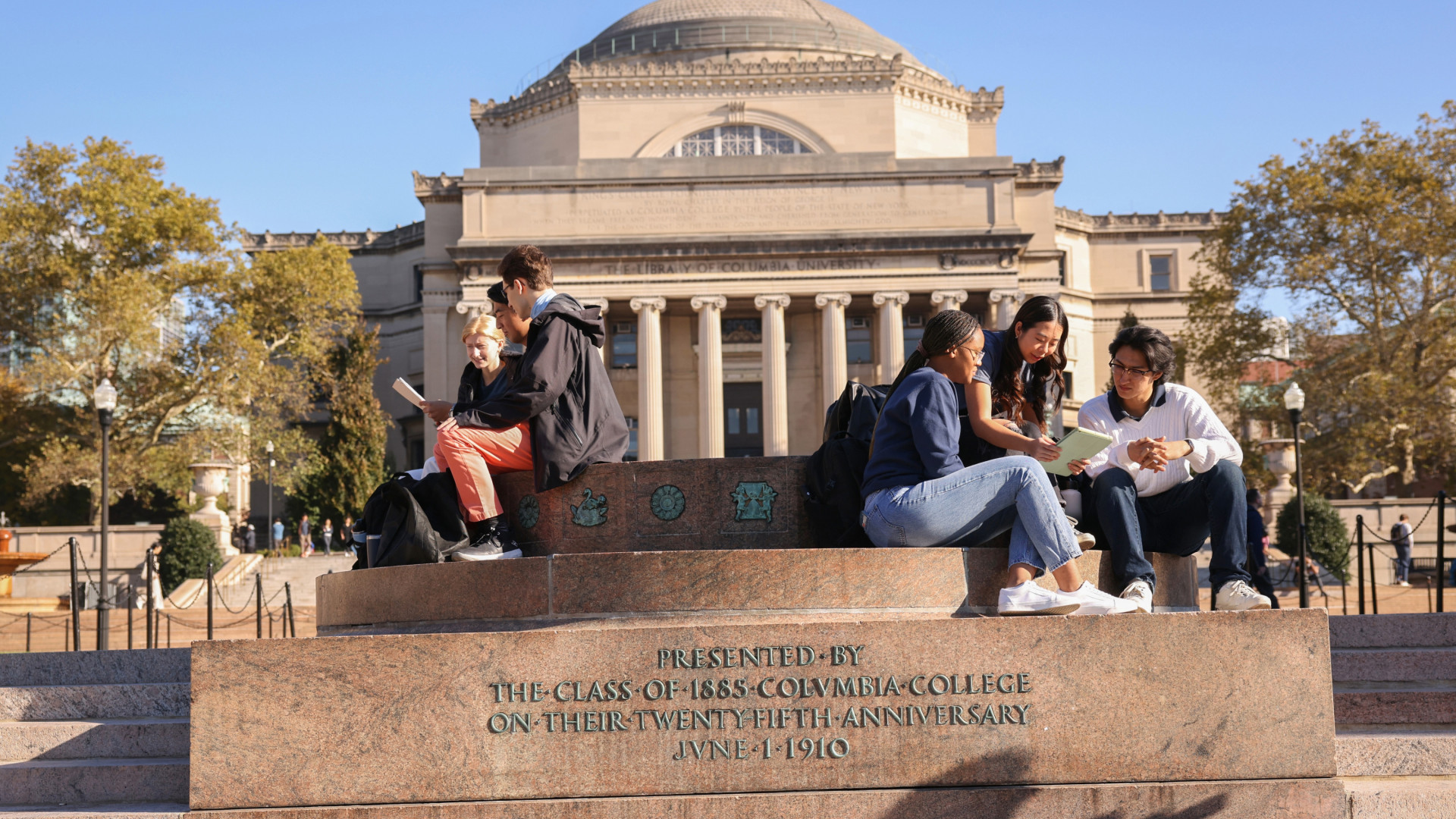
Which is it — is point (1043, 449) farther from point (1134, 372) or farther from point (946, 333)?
point (1134, 372)

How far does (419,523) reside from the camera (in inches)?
277

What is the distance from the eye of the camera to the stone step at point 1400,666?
7738mm

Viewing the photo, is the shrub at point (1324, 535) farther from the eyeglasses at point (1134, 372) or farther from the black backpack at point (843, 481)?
the black backpack at point (843, 481)

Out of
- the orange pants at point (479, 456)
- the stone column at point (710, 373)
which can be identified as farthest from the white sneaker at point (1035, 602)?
the stone column at point (710, 373)

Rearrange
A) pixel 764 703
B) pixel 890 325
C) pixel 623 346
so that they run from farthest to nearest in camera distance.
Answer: pixel 623 346, pixel 890 325, pixel 764 703

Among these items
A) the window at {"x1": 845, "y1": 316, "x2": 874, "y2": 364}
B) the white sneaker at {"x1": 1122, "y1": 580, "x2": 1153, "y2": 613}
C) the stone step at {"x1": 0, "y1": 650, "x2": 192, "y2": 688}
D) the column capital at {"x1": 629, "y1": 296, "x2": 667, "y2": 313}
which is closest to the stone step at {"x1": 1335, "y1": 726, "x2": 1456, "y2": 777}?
the white sneaker at {"x1": 1122, "y1": 580, "x2": 1153, "y2": 613}

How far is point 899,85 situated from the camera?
53.2 m

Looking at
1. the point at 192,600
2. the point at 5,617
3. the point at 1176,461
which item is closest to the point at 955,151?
the point at 192,600

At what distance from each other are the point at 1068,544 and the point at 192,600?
2671 cm

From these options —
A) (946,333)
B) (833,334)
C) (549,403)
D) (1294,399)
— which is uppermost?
(833,334)

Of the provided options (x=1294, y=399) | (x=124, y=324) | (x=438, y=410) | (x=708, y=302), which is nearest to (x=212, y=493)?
(x=124, y=324)

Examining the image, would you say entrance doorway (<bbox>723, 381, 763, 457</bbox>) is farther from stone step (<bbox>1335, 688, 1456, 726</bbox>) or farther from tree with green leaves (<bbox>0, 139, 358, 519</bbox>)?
stone step (<bbox>1335, 688, 1456, 726</bbox>)

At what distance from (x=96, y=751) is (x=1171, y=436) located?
5.74 m

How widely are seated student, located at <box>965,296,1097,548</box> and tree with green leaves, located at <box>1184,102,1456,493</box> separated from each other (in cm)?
3129
